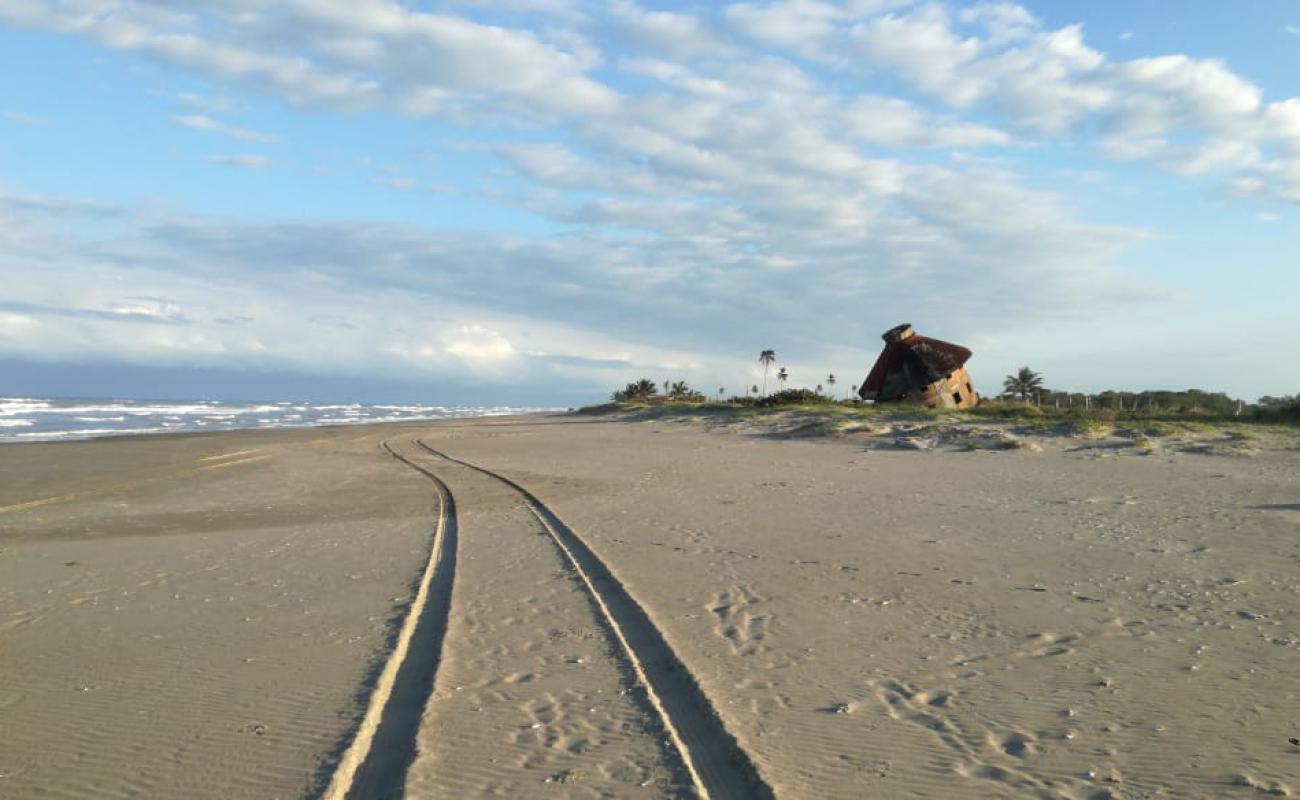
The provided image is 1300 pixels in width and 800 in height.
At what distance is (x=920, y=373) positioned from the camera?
120ft

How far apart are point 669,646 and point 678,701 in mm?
1126

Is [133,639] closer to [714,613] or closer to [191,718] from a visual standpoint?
[191,718]

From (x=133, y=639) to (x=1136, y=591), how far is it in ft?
29.4

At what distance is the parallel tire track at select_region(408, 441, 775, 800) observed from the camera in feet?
14.2

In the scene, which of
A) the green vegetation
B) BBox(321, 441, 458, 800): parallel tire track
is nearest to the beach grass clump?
the green vegetation

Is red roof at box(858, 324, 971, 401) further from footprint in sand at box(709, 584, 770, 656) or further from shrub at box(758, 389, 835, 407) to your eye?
footprint in sand at box(709, 584, 770, 656)

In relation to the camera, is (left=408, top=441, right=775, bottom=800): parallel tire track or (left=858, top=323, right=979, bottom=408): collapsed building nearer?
(left=408, top=441, right=775, bottom=800): parallel tire track

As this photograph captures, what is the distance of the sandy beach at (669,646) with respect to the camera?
4531 millimetres

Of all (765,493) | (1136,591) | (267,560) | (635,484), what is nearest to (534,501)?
(635,484)

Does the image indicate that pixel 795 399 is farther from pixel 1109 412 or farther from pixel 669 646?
pixel 669 646

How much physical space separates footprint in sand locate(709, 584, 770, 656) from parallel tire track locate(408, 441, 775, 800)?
56 cm

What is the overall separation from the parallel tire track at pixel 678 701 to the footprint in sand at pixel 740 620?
0.56m

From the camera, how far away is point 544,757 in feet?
15.2

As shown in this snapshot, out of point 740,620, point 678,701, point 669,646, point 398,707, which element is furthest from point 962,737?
point 398,707
